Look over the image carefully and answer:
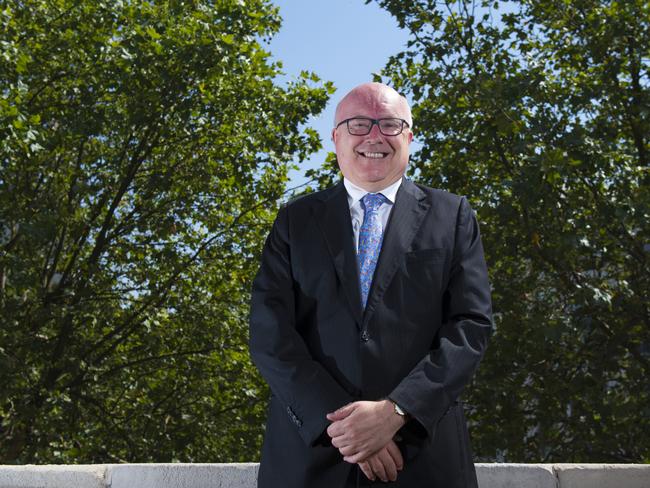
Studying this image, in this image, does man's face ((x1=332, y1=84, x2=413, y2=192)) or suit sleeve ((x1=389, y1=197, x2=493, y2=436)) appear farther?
man's face ((x1=332, y1=84, x2=413, y2=192))

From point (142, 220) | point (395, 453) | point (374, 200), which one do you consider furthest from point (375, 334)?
point (142, 220)

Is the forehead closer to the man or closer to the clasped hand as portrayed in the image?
the man

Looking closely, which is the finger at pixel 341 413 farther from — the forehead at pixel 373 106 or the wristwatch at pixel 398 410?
the forehead at pixel 373 106

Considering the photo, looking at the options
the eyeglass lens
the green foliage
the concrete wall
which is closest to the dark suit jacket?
the eyeglass lens

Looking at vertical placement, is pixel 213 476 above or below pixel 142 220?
below

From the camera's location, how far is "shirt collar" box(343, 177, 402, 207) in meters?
2.38

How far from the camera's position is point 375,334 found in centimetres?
213

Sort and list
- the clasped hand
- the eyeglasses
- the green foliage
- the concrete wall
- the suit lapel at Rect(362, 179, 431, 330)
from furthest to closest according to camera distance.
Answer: the green foliage < the concrete wall < the eyeglasses < the suit lapel at Rect(362, 179, 431, 330) < the clasped hand

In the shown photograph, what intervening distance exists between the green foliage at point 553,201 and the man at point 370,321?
5.69 meters

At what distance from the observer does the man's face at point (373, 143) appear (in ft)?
7.64

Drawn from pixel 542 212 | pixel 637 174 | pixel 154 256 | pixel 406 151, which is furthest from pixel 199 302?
pixel 406 151

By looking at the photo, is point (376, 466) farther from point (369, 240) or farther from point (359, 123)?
point (359, 123)

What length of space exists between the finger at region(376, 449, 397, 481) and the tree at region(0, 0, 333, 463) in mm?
8480

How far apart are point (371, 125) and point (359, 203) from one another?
0.22 m
